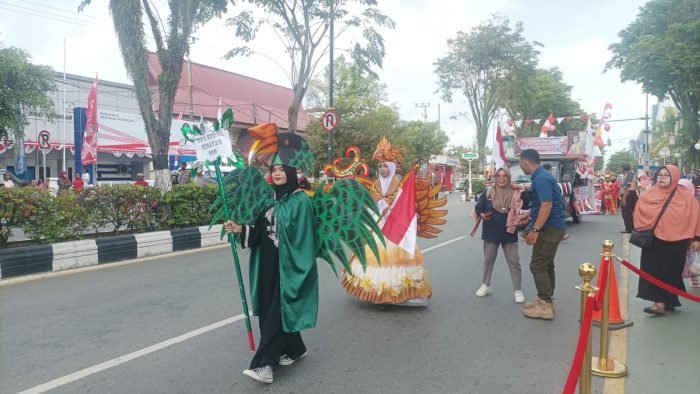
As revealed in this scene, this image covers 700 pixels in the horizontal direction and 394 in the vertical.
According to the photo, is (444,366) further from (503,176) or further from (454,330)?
(503,176)

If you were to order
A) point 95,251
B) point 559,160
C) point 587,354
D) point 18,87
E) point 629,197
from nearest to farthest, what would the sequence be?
1. point 587,354
2. point 95,251
3. point 629,197
4. point 559,160
5. point 18,87

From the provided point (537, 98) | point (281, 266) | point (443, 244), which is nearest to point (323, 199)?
point (281, 266)

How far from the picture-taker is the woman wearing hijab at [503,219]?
611 cm

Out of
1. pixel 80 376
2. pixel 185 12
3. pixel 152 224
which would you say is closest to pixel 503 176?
pixel 80 376

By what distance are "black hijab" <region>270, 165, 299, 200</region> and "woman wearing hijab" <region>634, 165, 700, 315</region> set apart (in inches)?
159

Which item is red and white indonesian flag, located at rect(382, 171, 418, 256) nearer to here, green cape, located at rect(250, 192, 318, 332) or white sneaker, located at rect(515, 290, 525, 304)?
white sneaker, located at rect(515, 290, 525, 304)

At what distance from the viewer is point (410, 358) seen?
428 centimetres

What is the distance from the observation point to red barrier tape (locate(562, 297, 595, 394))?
9.07ft

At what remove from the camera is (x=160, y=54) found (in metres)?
11.8

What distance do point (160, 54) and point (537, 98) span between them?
27931mm

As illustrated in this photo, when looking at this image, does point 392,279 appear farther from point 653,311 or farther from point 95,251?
point 95,251

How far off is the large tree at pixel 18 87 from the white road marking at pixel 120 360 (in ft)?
52.0

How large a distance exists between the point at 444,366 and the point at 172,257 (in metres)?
6.59

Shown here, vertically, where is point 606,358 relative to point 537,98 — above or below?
below
